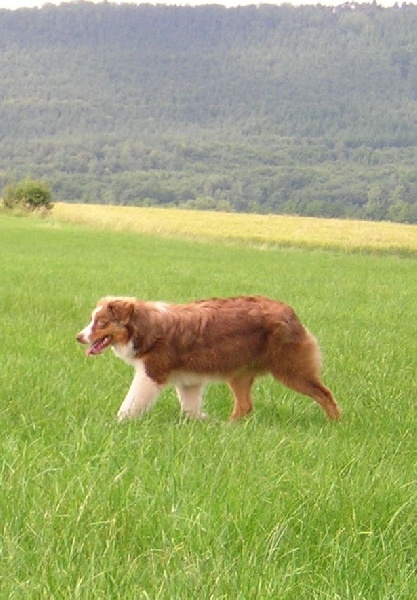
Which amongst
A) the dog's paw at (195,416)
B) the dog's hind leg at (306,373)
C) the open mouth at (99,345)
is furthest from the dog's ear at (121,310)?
the dog's hind leg at (306,373)

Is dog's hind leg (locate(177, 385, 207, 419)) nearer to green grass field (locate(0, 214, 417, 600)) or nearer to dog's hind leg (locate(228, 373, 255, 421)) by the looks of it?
green grass field (locate(0, 214, 417, 600))

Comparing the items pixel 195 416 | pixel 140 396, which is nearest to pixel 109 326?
pixel 140 396

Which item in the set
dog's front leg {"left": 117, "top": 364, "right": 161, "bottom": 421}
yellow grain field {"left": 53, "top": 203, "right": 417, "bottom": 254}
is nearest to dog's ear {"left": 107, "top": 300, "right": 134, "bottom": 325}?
dog's front leg {"left": 117, "top": 364, "right": 161, "bottom": 421}

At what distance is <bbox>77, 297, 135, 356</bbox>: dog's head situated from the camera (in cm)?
705

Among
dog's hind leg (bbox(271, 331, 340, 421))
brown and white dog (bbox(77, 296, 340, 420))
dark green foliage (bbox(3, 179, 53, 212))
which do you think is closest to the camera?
brown and white dog (bbox(77, 296, 340, 420))

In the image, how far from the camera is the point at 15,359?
8.30 meters

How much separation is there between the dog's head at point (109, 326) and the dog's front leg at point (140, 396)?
29cm

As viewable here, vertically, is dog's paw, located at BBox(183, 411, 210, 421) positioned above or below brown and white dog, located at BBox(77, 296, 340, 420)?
below

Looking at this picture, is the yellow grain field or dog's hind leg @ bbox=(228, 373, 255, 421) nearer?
dog's hind leg @ bbox=(228, 373, 255, 421)

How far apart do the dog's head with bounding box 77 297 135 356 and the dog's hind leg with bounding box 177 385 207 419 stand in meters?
0.53

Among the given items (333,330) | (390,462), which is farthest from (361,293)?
(390,462)

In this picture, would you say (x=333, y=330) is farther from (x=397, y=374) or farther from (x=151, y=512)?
(x=151, y=512)

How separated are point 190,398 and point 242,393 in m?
0.41

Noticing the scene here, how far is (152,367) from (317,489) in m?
2.40
